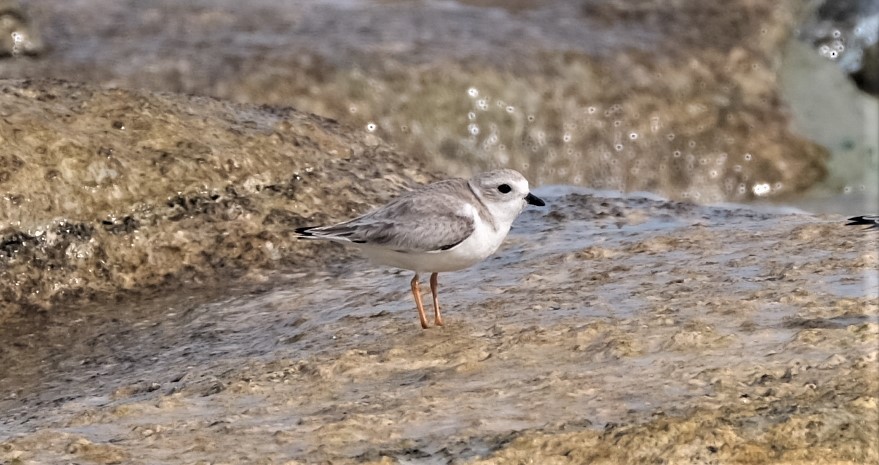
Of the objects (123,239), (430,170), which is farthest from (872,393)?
(430,170)

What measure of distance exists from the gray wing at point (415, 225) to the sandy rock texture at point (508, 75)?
9423mm

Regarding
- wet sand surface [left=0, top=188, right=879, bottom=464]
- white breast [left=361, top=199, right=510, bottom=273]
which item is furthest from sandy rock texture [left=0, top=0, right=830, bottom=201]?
white breast [left=361, top=199, right=510, bottom=273]

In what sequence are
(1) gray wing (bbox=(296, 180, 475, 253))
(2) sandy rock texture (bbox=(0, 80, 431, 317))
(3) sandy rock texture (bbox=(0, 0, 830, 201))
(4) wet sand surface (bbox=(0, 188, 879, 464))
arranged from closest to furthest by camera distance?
1. (4) wet sand surface (bbox=(0, 188, 879, 464))
2. (1) gray wing (bbox=(296, 180, 475, 253))
3. (2) sandy rock texture (bbox=(0, 80, 431, 317))
4. (3) sandy rock texture (bbox=(0, 0, 830, 201))

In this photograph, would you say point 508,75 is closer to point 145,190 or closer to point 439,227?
point 145,190

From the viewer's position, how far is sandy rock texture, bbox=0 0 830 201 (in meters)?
18.1

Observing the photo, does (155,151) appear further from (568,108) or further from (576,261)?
(568,108)

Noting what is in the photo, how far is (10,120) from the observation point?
10391 mm

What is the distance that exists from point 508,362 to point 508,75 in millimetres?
11862

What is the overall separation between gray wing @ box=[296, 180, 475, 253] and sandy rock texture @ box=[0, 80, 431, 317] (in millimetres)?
2385

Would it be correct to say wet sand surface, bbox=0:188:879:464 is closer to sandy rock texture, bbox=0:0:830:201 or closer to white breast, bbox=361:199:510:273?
white breast, bbox=361:199:510:273

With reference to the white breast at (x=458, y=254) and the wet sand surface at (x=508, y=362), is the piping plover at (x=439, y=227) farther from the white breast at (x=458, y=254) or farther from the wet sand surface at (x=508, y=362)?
the wet sand surface at (x=508, y=362)

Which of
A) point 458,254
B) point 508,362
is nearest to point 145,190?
point 458,254

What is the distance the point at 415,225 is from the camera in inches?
319

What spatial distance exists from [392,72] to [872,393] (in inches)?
506
